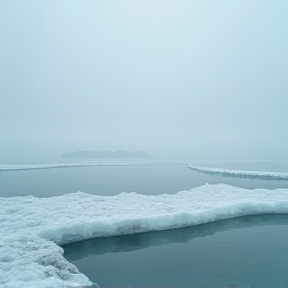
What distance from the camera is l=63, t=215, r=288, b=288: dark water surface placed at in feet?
25.1

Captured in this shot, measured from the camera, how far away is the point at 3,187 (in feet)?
78.2

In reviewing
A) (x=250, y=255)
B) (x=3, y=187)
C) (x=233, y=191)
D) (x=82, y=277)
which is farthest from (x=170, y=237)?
(x=3, y=187)

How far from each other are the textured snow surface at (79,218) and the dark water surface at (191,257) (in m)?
0.58

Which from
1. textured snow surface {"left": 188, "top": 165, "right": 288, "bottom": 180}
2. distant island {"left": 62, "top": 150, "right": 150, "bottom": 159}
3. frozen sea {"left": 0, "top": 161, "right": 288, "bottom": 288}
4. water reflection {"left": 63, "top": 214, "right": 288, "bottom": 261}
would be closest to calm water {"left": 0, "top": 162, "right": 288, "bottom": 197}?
textured snow surface {"left": 188, "top": 165, "right": 288, "bottom": 180}

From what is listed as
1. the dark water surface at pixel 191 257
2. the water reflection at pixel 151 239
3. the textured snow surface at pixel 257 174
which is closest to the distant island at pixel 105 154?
the textured snow surface at pixel 257 174

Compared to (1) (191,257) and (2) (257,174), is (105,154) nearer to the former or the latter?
(2) (257,174)

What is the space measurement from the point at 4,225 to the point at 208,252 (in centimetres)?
890

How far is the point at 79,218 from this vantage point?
1134 centimetres

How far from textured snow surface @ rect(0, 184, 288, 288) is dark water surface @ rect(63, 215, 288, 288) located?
581mm

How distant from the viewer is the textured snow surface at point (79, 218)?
6855mm

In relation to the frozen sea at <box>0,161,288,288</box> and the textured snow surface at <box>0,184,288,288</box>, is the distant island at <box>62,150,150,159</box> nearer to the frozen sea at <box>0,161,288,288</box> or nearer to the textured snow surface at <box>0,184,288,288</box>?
the textured snow surface at <box>0,184,288,288</box>

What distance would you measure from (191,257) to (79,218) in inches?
216

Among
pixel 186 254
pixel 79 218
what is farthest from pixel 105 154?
pixel 186 254

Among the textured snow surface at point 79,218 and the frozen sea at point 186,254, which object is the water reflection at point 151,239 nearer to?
the frozen sea at point 186,254
